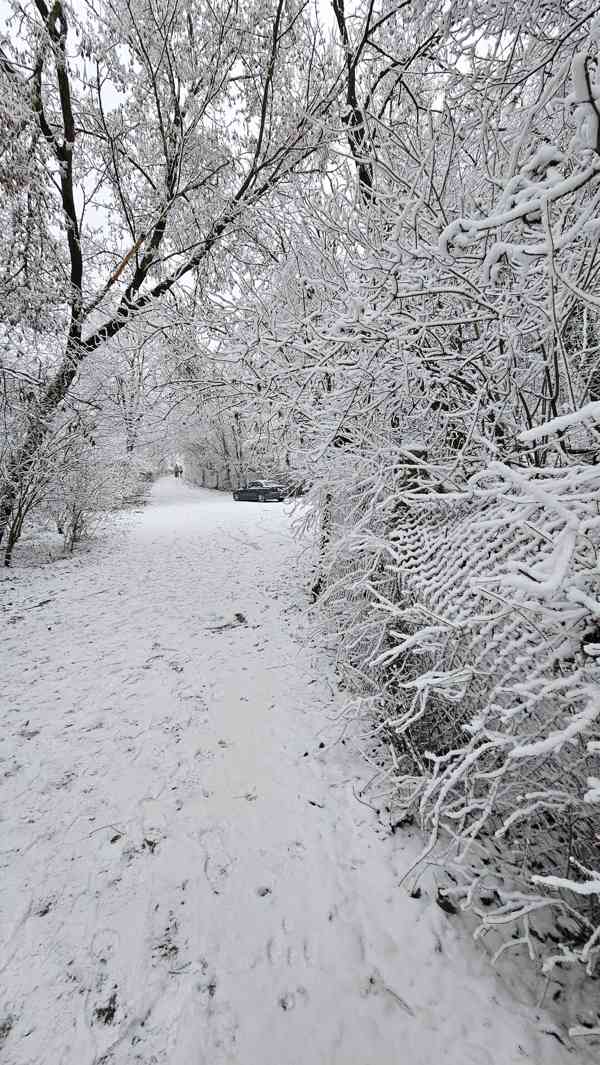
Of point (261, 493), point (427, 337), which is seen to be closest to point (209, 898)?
point (427, 337)

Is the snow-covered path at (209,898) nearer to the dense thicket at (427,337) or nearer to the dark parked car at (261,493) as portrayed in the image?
the dense thicket at (427,337)

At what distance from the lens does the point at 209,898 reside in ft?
7.00

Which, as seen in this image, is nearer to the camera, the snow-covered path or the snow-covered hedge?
the snow-covered hedge

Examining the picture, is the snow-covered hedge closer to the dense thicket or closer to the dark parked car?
the dense thicket

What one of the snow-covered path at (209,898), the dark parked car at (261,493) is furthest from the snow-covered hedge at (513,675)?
the dark parked car at (261,493)

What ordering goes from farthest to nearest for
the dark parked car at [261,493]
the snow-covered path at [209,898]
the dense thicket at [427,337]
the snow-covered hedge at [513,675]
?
the dark parked car at [261,493], the snow-covered path at [209,898], the dense thicket at [427,337], the snow-covered hedge at [513,675]

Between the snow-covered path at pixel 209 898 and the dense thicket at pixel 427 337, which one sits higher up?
the dense thicket at pixel 427 337

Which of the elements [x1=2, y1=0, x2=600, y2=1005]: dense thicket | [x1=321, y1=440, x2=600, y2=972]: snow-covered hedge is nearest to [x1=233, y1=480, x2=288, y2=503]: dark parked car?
[x1=2, y1=0, x2=600, y2=1005]: dense thicket

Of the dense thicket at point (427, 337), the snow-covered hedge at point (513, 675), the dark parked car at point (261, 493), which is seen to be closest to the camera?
the snow-covered hedge at point (513, 675)

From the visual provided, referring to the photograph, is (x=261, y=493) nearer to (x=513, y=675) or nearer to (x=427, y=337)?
(x=427, y=337)

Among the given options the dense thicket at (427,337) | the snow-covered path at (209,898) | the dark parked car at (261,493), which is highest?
the dense thicket at (427,337)

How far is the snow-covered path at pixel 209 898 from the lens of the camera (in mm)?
1613

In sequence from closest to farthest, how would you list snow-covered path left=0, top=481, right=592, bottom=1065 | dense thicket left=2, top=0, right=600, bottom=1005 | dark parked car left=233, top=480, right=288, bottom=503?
dense thicket left=2, top=0, right=600, bottom=1005 < snow-covered path left=0, top=481, right=592, bottom=1065 < dark parked car left=233, top=480, right=288, bottom=503

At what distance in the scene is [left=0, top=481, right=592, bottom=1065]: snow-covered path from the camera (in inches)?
63.5
